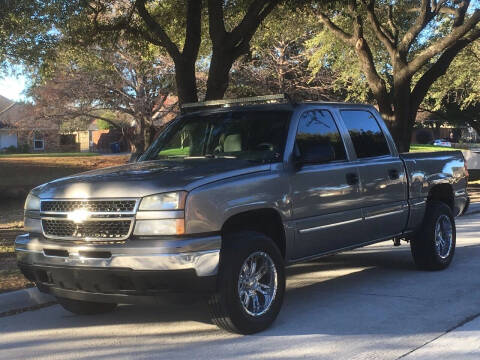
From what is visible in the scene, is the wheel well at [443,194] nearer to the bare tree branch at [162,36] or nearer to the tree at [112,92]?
the bare tree branch at [162,36]

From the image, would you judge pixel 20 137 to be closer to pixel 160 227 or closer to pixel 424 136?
pixel 160 227

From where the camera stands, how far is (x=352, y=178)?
241 inches

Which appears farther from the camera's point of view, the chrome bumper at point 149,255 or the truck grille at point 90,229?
the truck grille at point 90,229

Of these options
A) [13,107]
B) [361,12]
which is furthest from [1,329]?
[13,107]

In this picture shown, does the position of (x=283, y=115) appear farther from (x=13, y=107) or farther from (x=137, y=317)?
(x=13, y=107)

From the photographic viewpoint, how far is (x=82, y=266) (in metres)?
4.62

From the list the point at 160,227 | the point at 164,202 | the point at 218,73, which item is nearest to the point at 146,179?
the point at 164,202

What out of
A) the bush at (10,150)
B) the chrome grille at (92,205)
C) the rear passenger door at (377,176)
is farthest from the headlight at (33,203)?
the bush at (10,150)

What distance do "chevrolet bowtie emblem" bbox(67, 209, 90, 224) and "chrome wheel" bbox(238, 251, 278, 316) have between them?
1356 millimetres

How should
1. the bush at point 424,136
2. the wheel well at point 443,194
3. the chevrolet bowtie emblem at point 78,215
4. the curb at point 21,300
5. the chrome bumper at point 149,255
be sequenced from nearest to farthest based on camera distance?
the chrome bumper at point 149,255 → the chevrolet bowtie emblem at point 78,215 → the curb at point 21,300 → the wheel well at point 443,194 → the bush at point 424,136

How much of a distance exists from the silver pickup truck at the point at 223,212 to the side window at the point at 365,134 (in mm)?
26

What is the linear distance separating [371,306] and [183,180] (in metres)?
2.52

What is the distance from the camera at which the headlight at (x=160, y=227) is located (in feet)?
14.6

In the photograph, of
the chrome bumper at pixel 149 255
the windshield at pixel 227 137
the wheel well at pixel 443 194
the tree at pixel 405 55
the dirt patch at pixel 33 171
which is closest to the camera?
the chrome bumper at pixel 149 255
